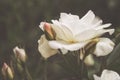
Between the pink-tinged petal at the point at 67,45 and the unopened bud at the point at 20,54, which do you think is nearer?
the pink-tinged petal at the point at 67,45

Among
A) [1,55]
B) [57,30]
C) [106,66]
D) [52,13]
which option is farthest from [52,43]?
[52,13]

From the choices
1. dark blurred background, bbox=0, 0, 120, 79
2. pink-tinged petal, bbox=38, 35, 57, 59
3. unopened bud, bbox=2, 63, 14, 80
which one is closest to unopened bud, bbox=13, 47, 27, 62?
unopened bud, bbox=2, 63, 14, 80

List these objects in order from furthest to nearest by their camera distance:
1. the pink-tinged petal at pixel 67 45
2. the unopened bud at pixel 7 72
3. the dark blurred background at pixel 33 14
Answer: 1. the dark blurred background at pixel 33 14
2. the unopened bud at pixel 7 72
3. the pink-tinged petal at pixel 67 45

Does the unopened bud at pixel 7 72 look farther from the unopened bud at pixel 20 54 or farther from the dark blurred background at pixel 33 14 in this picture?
the dark blurred background at pixel 33 14

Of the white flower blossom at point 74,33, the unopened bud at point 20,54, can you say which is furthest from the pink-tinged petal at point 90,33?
the unopened bud at point 20,54

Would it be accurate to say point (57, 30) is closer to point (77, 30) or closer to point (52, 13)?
point (77, 30)

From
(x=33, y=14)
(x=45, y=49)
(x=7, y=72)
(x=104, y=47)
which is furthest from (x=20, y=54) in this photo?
(x=33, y=14)
